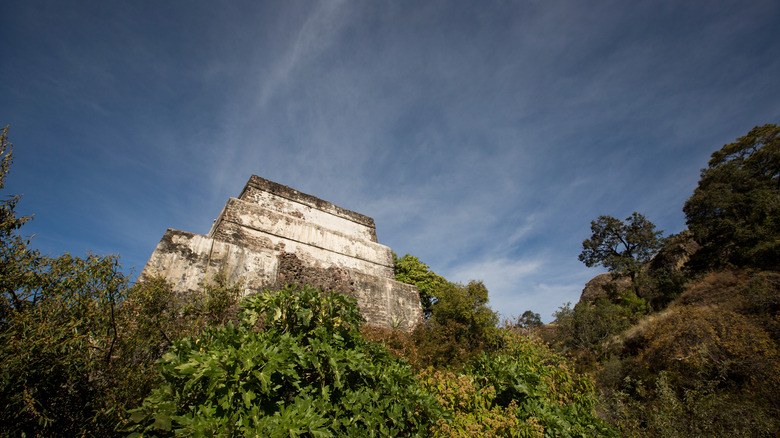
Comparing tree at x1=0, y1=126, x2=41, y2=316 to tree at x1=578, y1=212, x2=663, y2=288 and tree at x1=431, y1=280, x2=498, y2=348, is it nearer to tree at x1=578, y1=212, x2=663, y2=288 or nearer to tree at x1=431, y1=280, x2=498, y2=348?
tree at x1=431, y1=280, x2=498, y2=348

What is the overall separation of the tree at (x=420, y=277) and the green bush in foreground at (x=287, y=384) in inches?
691

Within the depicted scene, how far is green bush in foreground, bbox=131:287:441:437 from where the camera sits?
1993mm

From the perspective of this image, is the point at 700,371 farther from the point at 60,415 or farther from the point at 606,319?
the point at 60,415

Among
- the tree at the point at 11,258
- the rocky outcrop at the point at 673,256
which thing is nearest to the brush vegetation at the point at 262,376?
the tree at the point at 11,258

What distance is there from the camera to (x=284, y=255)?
954 centimetres

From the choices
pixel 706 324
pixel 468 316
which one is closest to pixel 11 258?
pixel 468 316

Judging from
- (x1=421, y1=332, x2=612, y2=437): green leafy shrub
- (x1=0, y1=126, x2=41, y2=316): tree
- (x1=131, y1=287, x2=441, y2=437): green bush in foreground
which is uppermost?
(x1=0, y1=126, x2=41, y2=316): tree

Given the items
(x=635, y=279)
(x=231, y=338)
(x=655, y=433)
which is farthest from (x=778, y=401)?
(x=635, y=279)

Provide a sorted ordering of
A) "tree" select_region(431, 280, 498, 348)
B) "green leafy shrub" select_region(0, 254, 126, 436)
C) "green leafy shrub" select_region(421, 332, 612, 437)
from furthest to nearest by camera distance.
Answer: "tree" select_region(431, 280, 498, 348)
"green leafy shrub" select_region(421, 332, 612, 437)
"green leafy shrub" select_region(0, 254, 126, 436)

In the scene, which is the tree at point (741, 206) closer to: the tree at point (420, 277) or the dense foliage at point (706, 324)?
the dense foliage at point (706, 324)

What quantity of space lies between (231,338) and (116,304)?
2.29m

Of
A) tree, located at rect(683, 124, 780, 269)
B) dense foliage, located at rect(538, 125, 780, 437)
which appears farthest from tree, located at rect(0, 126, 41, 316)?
tree, located at rect(683, 124, 780, 269)

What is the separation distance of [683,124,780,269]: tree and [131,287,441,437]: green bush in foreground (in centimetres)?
1752

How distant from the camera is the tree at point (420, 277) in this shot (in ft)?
67.3
